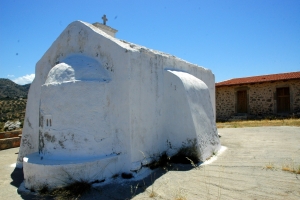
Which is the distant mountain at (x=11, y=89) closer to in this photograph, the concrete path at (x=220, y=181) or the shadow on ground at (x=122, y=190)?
the concrete path at (x=220, y=181)

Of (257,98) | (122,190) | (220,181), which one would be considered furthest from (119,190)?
(257,98)

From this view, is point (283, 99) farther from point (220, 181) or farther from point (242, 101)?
point (220, 181)

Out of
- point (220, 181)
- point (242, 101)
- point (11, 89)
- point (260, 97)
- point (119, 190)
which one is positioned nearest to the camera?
point (119, 190)

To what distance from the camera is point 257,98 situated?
16812 millimetres

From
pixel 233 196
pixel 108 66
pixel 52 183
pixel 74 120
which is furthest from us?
pixel 108 66

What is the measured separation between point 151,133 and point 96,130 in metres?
1.33

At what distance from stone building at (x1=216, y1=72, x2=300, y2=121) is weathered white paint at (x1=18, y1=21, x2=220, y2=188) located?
12.5 m

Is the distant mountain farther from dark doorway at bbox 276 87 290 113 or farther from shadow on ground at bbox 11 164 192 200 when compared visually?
shadow on ground at bbox 11 164 192 200

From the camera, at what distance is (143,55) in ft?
17.4

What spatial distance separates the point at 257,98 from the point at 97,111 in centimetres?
1478

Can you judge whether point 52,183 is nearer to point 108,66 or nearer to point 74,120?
point 74,120

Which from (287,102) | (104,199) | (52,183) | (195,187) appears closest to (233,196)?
(195,187)

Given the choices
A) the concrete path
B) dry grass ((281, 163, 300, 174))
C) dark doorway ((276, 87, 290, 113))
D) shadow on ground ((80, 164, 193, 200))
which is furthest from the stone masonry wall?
shadow on ground ((80, 164, 193, 200))

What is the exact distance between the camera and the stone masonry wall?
1569 cm
